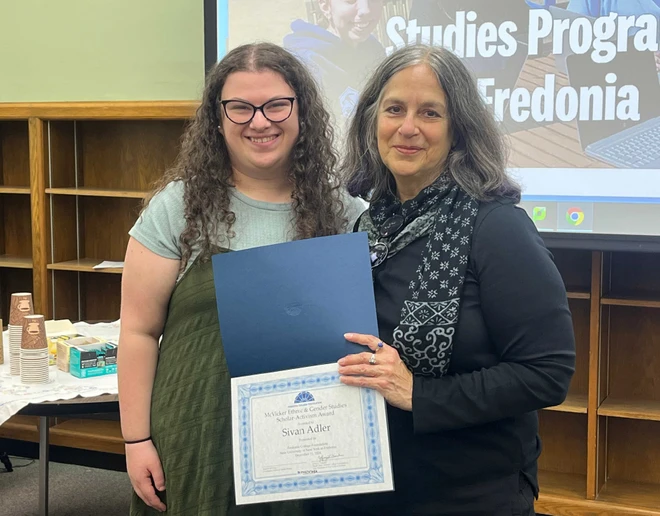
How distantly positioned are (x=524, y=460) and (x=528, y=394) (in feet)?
0.50

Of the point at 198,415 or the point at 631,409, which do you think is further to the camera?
the point at 631,409

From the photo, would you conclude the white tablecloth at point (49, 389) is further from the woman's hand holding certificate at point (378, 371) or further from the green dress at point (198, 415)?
the woman's hand holding certificate at point (378, 371)

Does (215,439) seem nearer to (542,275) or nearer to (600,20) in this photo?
(542,275)

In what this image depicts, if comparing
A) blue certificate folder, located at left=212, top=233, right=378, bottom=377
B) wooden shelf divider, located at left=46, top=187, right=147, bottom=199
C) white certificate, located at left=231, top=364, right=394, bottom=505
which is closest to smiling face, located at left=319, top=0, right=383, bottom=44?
wooden shelf divider, located at left=46, top=187, right=147, bottom=199

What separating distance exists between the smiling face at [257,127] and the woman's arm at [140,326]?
0.25 m

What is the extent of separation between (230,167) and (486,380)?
0.66m

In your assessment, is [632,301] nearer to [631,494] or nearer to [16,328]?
[631,494]

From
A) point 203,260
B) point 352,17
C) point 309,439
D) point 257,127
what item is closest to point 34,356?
point 203,260

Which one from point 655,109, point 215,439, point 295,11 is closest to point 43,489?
point 215,439

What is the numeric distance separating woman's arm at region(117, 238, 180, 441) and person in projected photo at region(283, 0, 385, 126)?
1.83m

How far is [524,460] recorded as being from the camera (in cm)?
133

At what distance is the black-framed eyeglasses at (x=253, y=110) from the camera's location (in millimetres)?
1484

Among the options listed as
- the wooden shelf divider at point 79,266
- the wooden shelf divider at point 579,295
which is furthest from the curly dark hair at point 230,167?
the wooden shelf divider at point 79,266

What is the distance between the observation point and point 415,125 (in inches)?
52.3
